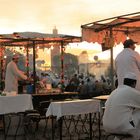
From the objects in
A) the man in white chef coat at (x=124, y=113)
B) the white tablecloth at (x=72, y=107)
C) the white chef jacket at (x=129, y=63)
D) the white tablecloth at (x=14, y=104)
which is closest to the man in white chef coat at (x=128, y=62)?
the white chef jacket at (x=129, y=63)

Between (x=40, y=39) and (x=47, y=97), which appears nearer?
(x=47, y=97)

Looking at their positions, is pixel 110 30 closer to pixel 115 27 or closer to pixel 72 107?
pixel 115 27

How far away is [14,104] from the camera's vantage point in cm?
897

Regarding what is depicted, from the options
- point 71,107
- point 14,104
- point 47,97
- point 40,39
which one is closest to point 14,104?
point 14,104

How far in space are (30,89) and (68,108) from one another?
18.2ft

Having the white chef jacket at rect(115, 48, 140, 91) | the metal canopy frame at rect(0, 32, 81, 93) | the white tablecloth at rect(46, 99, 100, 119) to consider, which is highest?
the metal canopy frame at rect(0, 32, 81, 93)

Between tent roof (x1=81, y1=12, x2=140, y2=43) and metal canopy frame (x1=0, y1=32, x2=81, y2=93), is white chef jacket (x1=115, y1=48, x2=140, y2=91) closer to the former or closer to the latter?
tent roof (x1=81, y1=12, x2=140, y2=43)

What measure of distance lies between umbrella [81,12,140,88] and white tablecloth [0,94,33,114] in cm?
315

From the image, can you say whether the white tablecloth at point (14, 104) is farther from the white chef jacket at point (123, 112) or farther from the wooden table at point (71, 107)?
the white chef jacket at point (123, 112)

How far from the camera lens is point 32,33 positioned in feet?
45.0

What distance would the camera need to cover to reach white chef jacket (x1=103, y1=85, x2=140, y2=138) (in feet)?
17.9

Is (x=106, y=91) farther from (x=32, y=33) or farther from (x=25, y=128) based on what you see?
(x=25, y=128)

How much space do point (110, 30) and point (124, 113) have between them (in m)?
6.65

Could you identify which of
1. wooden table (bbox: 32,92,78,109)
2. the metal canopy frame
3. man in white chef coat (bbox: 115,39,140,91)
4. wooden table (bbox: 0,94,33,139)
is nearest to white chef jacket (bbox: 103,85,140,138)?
man in white chef coat (bbox: 115,39,140,91)
